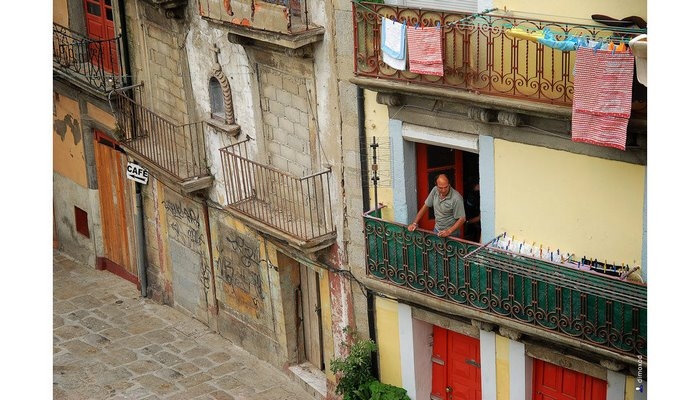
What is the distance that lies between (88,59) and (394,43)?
10534 millimetres

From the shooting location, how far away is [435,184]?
2005 centimetres

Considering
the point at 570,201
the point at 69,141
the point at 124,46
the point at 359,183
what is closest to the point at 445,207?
the point at 359,183

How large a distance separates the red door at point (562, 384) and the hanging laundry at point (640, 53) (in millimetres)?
5455

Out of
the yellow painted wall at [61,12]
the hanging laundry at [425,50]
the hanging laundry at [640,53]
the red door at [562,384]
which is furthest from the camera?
the yellow painted wall at [61,12]

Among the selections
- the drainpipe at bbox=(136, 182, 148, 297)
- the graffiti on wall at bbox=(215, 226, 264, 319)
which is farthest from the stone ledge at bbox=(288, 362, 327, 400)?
the drainpipe at bbox=(136, 182, 148, 297)

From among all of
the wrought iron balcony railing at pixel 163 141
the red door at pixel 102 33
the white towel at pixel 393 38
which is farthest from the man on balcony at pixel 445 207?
the red door at pixel 102 33

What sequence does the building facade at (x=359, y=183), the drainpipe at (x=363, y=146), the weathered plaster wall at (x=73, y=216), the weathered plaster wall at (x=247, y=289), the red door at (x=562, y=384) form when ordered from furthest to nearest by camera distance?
the weathered plaster wall at (x=73, y=216) < the weathered plaster wall at (x=247, y=289) < the drainpipe at (x=363, y=146) < the red door at (x=562, y=384) < the building facade at (x=359, y=183)

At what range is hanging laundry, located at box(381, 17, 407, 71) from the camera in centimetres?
1833

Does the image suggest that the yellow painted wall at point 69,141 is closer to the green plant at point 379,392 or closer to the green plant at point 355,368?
the green plant at point 355,368

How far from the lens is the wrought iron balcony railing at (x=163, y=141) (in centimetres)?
2470

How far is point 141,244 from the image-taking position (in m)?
27.8

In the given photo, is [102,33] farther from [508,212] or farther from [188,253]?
[508,212]

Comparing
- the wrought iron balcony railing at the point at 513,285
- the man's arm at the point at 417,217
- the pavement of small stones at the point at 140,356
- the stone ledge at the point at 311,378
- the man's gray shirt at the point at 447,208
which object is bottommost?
the pavement of small stones at the point at 140,356

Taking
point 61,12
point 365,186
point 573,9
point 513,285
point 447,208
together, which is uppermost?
point 573,9
